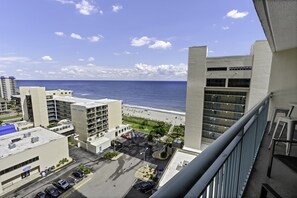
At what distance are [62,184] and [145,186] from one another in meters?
5.69

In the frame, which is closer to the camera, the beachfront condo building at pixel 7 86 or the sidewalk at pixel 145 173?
the sidewalk at pixel 145 173

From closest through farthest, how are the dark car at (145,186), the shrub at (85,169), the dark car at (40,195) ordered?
the dark car at (40,195) < the dark car at (145,186) < the shrub at (85,169)

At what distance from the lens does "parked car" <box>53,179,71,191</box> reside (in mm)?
10047

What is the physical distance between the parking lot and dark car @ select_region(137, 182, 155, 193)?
25 centimetres

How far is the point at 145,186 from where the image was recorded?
32.9 feet

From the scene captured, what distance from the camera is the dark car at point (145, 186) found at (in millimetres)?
9861

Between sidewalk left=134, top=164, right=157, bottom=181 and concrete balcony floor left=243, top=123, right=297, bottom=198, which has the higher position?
concrete balcony floor left=243, top=123, right=297, bottom=198

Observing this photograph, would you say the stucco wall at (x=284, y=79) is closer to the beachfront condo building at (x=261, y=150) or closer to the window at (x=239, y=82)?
the beachfront condo building at (x=261, y=150)

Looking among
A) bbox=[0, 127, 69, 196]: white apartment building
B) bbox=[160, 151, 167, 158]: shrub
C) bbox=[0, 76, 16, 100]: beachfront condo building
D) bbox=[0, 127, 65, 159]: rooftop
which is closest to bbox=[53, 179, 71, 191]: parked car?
bbox=[0, 127, 69, 196]: white apartment building

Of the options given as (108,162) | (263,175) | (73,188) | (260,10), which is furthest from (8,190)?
(260,10)

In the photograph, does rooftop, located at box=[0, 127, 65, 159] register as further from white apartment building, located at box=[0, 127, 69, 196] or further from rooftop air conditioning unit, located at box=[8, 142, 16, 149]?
rooftop air conditioning unit, located at box=[8, 142, 16, 149]

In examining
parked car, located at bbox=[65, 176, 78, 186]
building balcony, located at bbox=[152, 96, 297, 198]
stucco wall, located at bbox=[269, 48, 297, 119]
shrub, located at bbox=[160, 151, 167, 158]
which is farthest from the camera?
shrub, located at bbox=[160, 151, 167, 158]

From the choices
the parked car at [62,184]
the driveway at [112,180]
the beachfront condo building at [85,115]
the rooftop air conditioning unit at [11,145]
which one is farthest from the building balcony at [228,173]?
the beachfront condo building at [85,115]

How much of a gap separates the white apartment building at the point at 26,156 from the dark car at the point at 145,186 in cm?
762
